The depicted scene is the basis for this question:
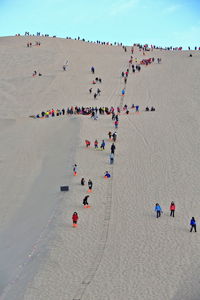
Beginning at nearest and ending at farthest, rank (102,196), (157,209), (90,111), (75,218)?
(75,218)
(157,209)
(102,196)
(90,111)

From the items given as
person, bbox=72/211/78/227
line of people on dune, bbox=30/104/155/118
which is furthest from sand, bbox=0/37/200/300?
line of people on dune, bbox=30/104/155/118

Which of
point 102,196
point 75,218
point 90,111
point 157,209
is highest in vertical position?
point 90,111

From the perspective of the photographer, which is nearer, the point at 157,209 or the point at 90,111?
the point at 157,209

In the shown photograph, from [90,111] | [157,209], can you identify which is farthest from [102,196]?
[90,111]

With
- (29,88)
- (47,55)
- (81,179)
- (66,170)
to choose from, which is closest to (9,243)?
(81,179)

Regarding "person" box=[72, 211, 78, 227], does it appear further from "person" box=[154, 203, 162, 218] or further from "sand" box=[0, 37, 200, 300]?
"person" box=[154, 203, 162, 218]

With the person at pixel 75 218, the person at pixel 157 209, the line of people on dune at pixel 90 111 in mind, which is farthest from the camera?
the line of people on dune at pixel 90 111

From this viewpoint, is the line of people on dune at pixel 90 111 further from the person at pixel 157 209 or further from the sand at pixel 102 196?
Result: the person at pixel 157 209

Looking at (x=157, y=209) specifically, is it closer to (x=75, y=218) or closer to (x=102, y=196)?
(x=75, y=218)

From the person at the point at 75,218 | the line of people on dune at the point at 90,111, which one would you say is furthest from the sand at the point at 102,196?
the line of people on dune at the point at 90,111
